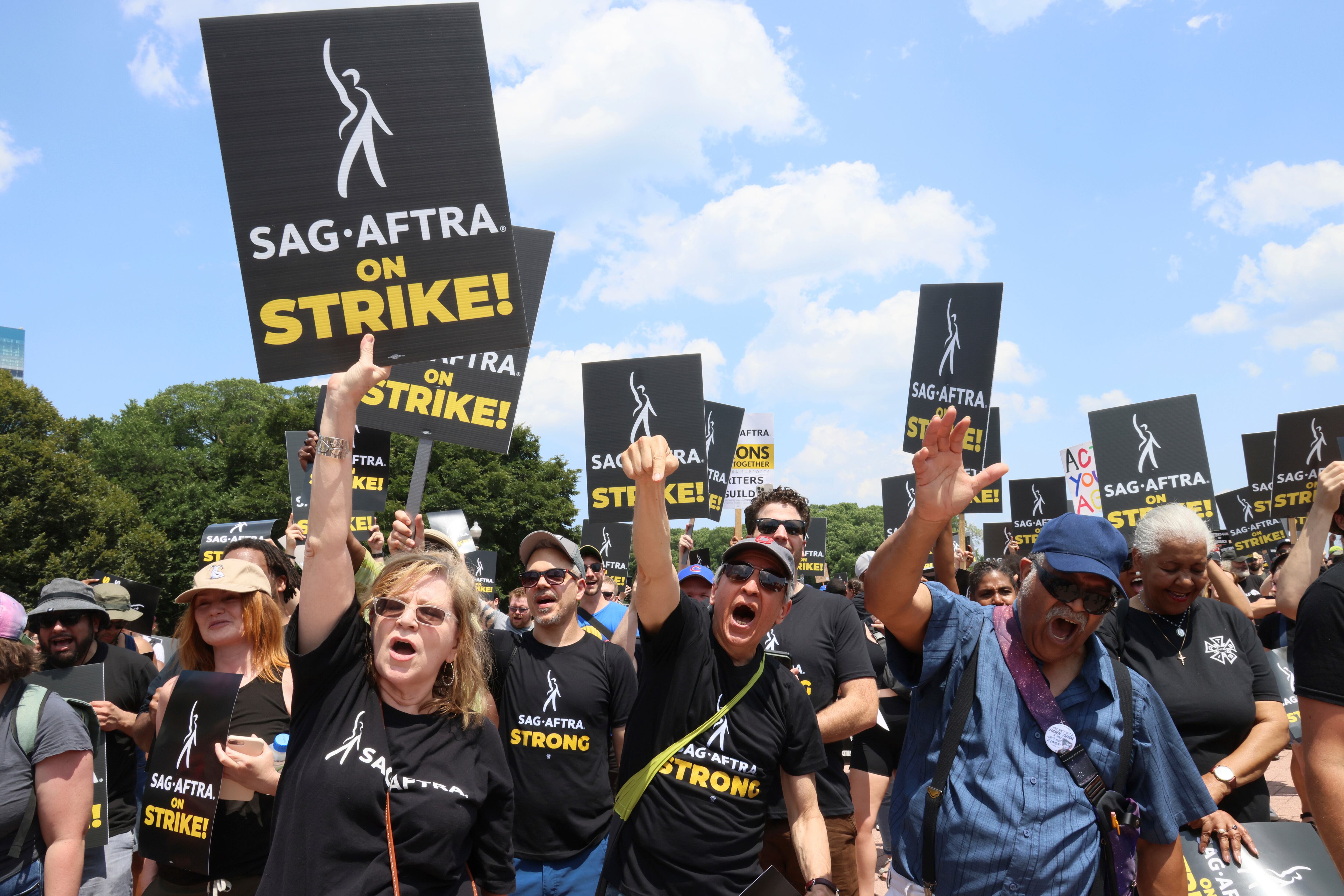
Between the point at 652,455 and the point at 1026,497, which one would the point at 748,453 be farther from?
the point at 652,455

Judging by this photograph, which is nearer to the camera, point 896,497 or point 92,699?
point 92,699

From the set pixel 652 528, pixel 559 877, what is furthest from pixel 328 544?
pixel 559 877

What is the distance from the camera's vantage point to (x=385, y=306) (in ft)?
12.3

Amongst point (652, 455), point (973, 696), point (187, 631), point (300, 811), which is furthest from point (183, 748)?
point (973, 696)

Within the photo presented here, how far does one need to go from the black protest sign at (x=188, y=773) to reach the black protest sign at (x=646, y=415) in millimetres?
4781

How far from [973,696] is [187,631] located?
3049 millimetres

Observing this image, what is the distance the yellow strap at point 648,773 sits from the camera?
11.0 ft

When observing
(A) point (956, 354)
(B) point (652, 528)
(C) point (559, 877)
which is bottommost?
(C) point (559, 877)

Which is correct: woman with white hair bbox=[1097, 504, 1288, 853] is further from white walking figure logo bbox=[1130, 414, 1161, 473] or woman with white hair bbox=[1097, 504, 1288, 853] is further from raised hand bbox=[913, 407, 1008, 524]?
white walking figure logo bbox=[1130, 414, 1161, 473]

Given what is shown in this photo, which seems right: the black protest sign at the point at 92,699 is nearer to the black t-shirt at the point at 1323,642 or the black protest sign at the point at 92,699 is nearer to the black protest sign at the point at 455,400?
the black protest sign at the point at 455,400

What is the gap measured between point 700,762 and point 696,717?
0.15 metres

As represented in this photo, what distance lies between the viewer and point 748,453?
15891 millimetres

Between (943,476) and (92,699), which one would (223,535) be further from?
(943,476)

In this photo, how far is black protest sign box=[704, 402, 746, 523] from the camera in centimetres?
1340
